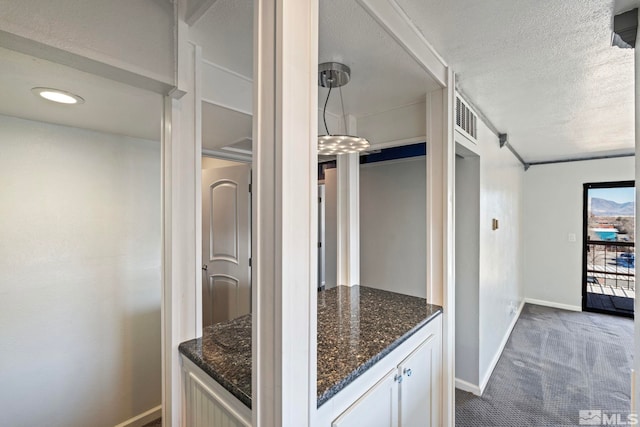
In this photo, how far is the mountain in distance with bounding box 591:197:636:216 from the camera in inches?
161

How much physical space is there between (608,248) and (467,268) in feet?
12.3

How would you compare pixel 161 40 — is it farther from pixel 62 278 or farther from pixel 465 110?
pixel 465 110

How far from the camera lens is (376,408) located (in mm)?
1135

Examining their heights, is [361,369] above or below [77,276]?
below

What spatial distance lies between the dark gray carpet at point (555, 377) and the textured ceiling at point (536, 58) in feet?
7.91

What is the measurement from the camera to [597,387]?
95.2 inches

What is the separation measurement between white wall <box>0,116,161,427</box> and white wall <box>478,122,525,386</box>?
277cm

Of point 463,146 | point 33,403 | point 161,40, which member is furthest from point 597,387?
point 33,403

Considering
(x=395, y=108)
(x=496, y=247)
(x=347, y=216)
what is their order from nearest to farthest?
(x=395, y=108), (x=347, y=216), (x=496, y=247)

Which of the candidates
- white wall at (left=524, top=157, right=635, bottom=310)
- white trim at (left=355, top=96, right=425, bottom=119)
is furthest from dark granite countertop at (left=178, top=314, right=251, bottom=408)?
white wall at (left=524, top=157, right=635, bottom=310)

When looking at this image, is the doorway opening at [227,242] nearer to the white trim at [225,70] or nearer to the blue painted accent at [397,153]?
the white trim at [225,70]

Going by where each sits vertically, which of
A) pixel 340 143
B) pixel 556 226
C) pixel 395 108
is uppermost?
pixel 395 108
